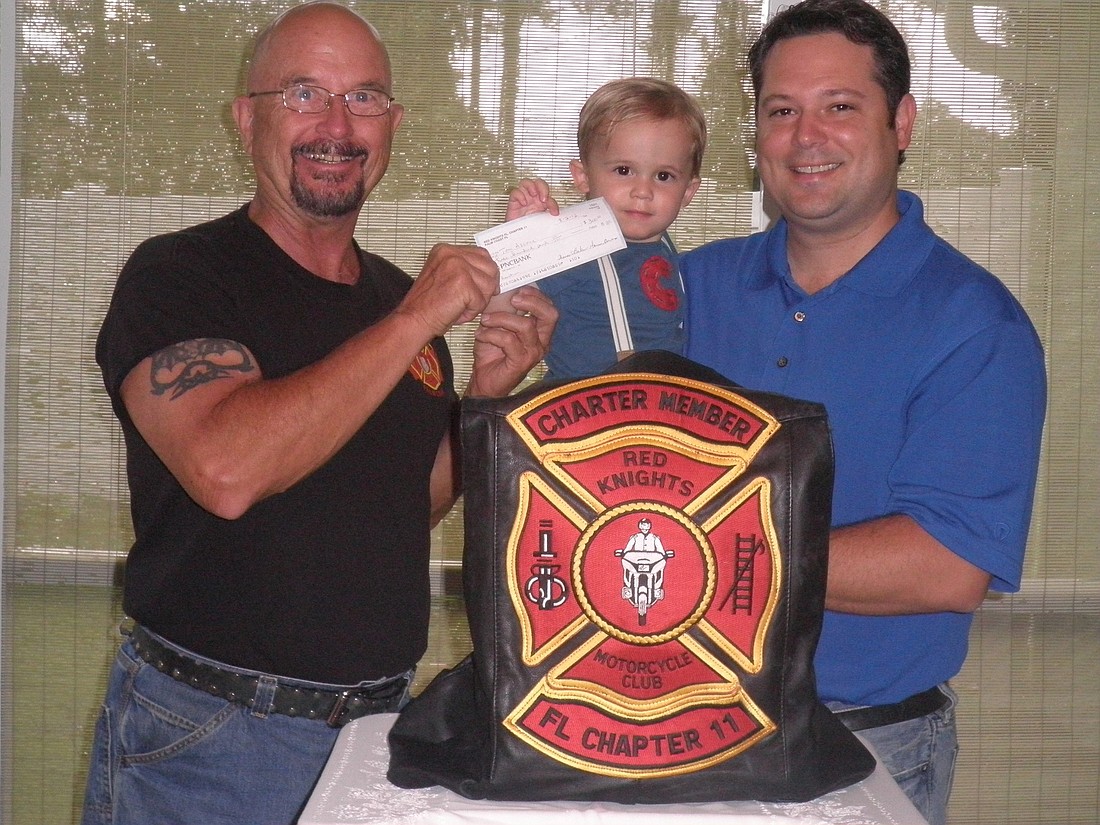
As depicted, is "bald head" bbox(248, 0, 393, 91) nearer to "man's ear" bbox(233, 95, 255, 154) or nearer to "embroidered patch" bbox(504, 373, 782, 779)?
"man's ear" bbox(233, 95, 255, 154)

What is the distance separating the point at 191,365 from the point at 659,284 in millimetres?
646

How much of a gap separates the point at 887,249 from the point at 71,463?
2078mm

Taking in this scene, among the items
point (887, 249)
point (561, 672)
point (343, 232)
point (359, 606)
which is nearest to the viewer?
point (561, 672)

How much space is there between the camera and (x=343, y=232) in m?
1.65

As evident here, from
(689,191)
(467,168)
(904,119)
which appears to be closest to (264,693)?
(689,191)

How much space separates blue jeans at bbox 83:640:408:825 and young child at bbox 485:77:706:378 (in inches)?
24.7

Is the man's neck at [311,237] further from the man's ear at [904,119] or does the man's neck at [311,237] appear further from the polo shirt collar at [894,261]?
the man's ear at [904,119]

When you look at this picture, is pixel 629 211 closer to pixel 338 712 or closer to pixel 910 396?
pixel 910 396

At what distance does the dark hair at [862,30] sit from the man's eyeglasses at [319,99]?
1.88ft

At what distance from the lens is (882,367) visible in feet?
4.35

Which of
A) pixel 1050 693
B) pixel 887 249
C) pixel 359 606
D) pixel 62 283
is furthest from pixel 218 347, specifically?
pixel 1050 693

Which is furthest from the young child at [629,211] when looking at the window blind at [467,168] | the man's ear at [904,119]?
the window blind at [467,168]

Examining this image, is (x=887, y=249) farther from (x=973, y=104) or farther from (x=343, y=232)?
(x=973, y=104)

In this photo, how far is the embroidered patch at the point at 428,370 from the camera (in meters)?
1.66
